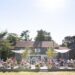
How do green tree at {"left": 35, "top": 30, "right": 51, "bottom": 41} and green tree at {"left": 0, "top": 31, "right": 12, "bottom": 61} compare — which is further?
green tree at {"left": 35, "top": 30, "right": 51, "bottom": 41}

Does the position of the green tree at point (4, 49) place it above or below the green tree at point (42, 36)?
below

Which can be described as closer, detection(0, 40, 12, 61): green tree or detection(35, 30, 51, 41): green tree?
detection(0, 40, 12, 61): green tree

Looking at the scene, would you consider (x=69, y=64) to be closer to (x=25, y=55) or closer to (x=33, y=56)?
(x=25, y=55)

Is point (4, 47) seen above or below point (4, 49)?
above

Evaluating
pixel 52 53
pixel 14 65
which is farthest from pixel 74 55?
pixel 14 65

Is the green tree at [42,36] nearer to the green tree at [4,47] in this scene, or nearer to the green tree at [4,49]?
the green tree at [4,47]

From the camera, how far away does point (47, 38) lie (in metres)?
92.8

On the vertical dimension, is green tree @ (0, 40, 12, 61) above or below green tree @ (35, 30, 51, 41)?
below

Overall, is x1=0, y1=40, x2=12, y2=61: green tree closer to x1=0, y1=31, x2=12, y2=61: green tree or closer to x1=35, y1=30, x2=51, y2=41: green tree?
x1=0, y1=31, x2=12, y2=61: green tree

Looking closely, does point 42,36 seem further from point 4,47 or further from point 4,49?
point 4,47

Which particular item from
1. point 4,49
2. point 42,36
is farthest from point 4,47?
point 42,36

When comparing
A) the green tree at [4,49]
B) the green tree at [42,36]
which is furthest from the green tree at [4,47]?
the green tree at [42,36]

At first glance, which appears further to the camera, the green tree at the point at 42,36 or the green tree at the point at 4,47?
the green tree at the point at 42,36

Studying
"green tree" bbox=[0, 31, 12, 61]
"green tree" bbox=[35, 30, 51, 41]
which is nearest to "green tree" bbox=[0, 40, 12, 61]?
"green tree" bbox=[0, 31, 12, 61]
